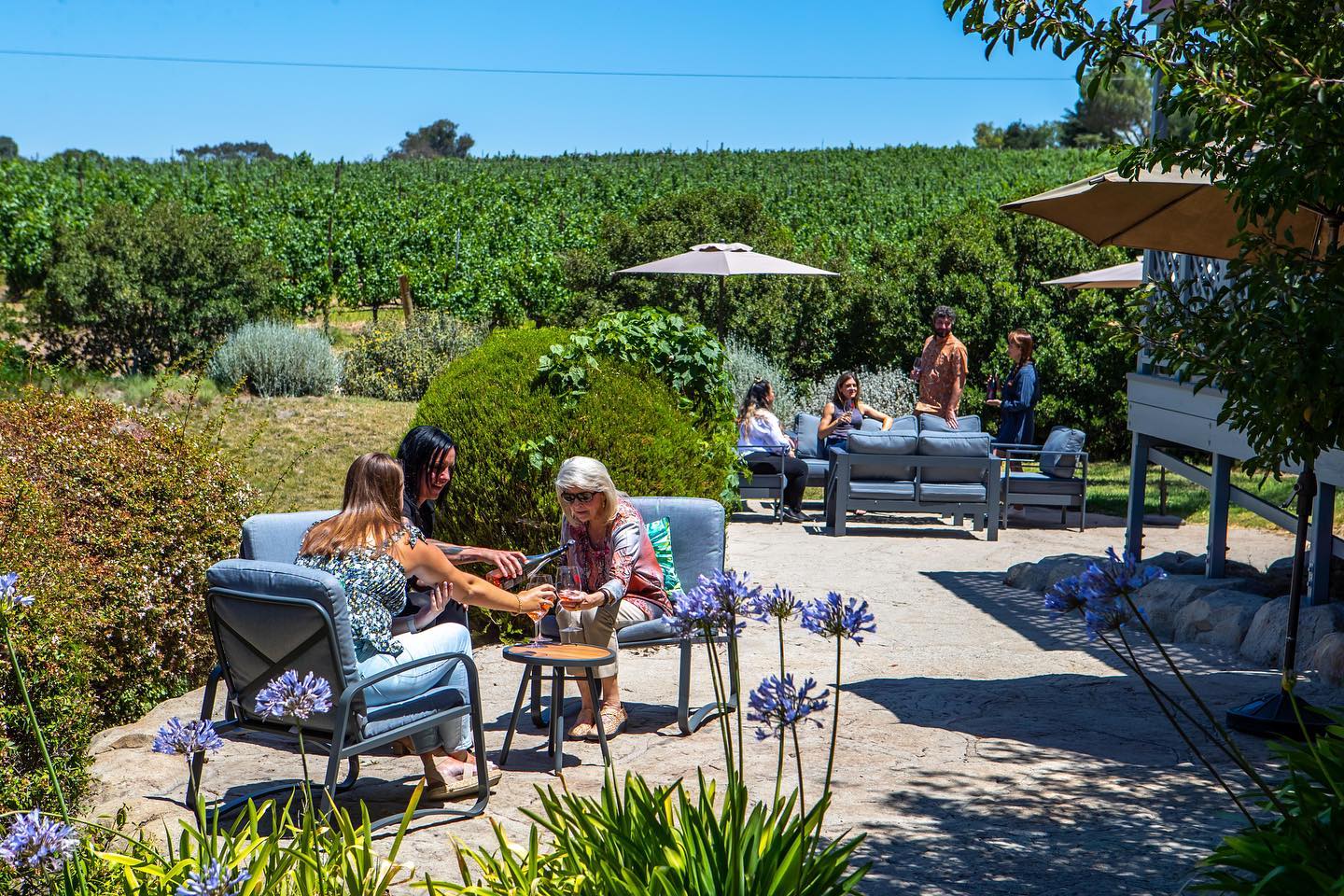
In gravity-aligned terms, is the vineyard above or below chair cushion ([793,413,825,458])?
above

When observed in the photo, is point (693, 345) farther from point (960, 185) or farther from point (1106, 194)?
point (960, 185)

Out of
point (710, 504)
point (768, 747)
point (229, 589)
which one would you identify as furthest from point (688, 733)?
point (229, 589)

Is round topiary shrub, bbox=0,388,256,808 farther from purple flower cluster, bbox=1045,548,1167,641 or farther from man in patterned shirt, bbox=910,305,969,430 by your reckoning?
man in patterned shirt, bbox=910,305,969,430

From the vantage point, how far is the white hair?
16.1ft

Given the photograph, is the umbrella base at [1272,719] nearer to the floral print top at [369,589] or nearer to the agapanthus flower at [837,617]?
the agapanthus flower at [837,617]

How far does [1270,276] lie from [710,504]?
2916 millimetres

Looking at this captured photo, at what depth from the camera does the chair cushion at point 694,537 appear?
228 inches

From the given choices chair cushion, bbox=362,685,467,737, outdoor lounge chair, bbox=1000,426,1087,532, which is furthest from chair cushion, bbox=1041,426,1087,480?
chair cushion, bbox=362,685,467,737

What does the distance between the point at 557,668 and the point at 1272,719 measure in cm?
293

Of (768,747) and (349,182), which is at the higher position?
(349,182)

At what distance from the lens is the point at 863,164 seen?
56750mm

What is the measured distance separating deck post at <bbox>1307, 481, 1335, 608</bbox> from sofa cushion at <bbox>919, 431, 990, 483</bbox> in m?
4.14

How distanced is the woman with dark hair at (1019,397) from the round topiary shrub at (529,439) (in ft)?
18.8

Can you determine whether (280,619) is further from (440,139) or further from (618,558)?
(440,139)
